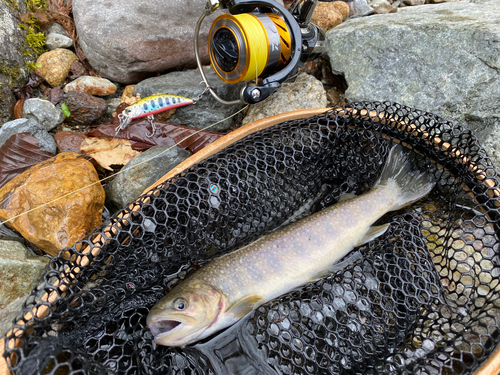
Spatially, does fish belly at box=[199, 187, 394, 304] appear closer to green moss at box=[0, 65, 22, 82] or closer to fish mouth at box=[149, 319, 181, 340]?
fish mouth at box=[149, 319, 181, 340]

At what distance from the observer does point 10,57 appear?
3.19 m

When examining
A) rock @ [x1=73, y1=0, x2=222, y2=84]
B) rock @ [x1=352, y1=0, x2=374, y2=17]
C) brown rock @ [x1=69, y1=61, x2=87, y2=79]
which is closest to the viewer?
rock @ [x1=73, y1=0, x2=222, y2=84]

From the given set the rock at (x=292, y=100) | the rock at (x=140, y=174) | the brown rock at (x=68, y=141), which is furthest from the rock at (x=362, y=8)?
the brown rock at (x=68, y=141)

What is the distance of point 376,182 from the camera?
230 cm

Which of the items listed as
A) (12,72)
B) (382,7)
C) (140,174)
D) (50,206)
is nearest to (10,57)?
(12,72)

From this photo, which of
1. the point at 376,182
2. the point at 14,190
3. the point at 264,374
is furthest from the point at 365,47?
the point at 14,190

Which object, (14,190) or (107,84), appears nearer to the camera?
(14,190)

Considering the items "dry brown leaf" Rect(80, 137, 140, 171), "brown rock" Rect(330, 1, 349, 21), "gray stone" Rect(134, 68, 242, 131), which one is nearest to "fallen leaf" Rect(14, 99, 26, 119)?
"dry brown leaf" Rect(80, 137, 140, 171)

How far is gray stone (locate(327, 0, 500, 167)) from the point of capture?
8.87ft

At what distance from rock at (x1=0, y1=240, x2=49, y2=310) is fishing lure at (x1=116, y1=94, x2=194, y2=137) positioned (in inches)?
52.8

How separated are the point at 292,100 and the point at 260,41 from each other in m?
1.02

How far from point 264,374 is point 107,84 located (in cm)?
323

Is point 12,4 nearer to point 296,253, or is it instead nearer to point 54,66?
point 54,66

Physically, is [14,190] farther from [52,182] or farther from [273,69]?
[273,69]
